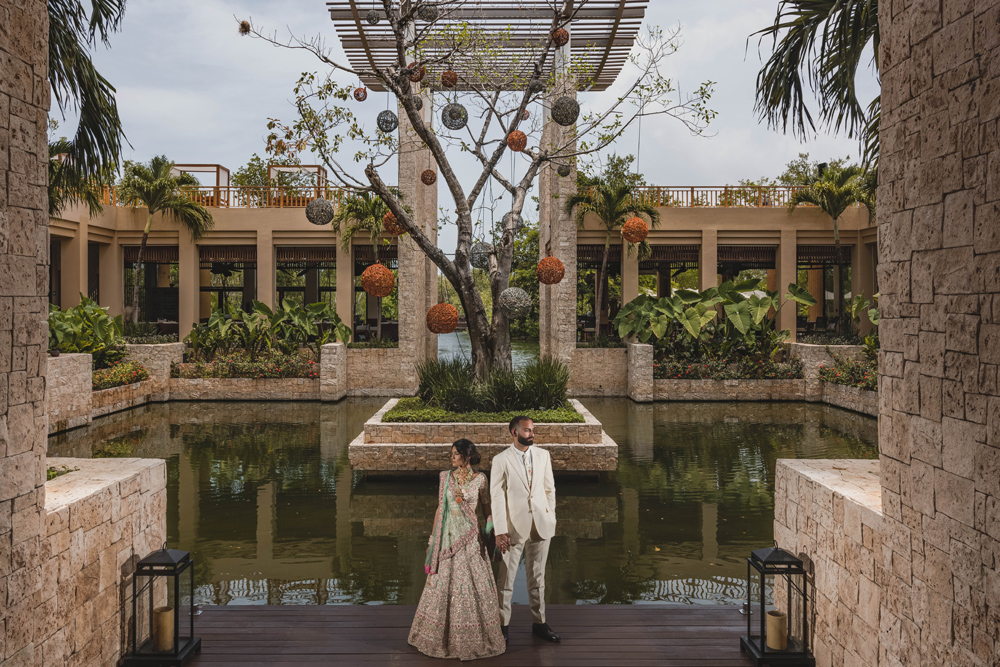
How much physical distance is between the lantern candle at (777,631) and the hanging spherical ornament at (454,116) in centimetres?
823

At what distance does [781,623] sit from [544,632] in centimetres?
151

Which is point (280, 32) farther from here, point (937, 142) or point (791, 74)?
point (937, 142)

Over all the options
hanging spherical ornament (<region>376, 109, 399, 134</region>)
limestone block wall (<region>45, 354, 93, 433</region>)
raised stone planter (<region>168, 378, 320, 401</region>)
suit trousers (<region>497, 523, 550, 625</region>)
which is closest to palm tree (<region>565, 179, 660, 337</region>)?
hanging spherical ornament (<region>376, 109, 399, 134</region>)

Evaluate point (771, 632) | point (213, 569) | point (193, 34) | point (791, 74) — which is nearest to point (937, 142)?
point (771, 632)

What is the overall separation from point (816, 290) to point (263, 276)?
849 inches

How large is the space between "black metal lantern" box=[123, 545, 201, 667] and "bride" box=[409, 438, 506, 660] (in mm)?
1469

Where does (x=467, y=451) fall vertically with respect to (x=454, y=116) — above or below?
below

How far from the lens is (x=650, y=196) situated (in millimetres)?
19625

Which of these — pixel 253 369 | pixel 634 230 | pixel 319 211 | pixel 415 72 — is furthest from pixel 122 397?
pixel 634 230

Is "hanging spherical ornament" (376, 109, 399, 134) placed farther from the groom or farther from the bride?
the bride

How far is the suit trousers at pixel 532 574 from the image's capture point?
175 inches

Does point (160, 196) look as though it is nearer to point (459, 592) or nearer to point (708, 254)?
point (708, 254)

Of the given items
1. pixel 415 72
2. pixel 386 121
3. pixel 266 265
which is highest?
pixel 415 72

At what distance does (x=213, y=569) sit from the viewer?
624 cm
